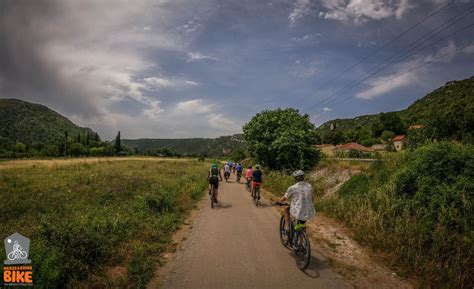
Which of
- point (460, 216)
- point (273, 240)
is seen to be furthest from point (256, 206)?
point (460, 216)

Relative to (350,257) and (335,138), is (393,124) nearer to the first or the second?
(335,138)

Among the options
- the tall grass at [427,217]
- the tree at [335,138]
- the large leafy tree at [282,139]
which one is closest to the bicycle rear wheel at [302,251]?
the tall grass at [427,217]

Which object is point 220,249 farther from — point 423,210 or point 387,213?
point 423,210

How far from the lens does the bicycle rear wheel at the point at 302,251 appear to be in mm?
5363

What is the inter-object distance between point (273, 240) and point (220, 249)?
180cm

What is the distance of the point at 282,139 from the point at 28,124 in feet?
595

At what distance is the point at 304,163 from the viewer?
2327 cm

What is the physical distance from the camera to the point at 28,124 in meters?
147

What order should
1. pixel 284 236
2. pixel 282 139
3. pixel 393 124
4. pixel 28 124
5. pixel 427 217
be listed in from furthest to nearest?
pixel 28 124, pixel 393 124, pixel 282 139, pixel 427 217, pixel 284 236

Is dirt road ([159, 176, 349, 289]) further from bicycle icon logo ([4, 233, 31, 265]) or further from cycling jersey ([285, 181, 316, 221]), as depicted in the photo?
bicycle icon logo ([4, 233, 31, 265])

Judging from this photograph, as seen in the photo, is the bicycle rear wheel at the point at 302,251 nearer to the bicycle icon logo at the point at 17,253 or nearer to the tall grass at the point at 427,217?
the tall grass at the point at 427,217

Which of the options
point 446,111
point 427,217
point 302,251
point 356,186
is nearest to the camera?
point 302,251

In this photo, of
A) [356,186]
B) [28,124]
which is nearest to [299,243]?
[356,186]

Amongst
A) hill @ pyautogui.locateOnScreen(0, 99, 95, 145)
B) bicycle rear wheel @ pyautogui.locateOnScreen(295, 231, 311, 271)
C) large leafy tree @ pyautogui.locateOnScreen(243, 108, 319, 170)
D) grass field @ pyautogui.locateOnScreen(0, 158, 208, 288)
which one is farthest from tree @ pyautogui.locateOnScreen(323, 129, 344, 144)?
hill @ pyautogui.locateOnScreen(0, 99, 95, 145)
